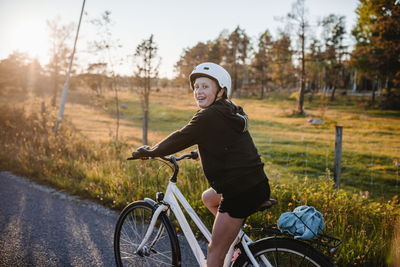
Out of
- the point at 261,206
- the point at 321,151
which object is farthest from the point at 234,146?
the point at 321,151

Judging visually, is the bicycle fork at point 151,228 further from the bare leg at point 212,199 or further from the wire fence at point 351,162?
the wire fence at point 351,162

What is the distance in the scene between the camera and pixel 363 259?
9.53 ft

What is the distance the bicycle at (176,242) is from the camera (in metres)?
1.72

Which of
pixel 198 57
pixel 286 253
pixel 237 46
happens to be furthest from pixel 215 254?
pixel 198 57

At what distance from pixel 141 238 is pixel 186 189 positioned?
197cm

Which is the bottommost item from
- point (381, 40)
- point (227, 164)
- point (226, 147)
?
point (227, 164)

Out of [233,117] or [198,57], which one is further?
[198,57]

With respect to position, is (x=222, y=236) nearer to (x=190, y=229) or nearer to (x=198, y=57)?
(x=190, y=229)

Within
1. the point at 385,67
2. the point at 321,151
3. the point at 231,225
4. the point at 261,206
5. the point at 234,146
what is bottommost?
the point at 321,151

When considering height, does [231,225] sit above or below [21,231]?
above

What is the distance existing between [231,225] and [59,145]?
7.78 m

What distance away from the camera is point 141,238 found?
2.87 meters

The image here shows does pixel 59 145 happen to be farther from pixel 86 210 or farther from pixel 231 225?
pixel 231 225

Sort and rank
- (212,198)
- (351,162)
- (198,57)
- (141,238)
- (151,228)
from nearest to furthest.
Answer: (212,198) → (151,228) → (141,238) → (351,162) → (198,57)
